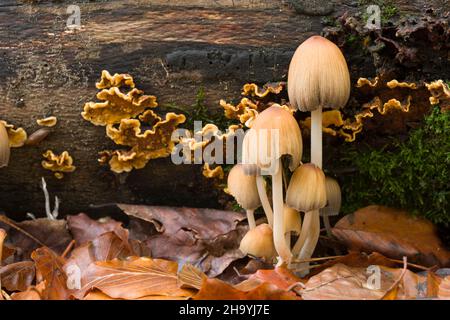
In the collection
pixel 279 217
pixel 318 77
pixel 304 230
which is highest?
pixel 318 77

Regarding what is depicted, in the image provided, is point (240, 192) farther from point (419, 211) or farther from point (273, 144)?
point (419, 211)

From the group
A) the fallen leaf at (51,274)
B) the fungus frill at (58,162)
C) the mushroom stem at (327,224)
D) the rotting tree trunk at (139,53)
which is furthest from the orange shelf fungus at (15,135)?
the mushroom stem at (327,224)

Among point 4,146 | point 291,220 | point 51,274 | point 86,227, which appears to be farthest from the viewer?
point 86,227

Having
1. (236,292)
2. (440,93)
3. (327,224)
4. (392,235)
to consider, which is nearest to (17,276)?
(236,292)

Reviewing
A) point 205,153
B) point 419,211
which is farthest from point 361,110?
point 205,153

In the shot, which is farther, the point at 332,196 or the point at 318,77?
the point at 332,196

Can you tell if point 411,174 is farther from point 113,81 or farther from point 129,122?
point 113,81
